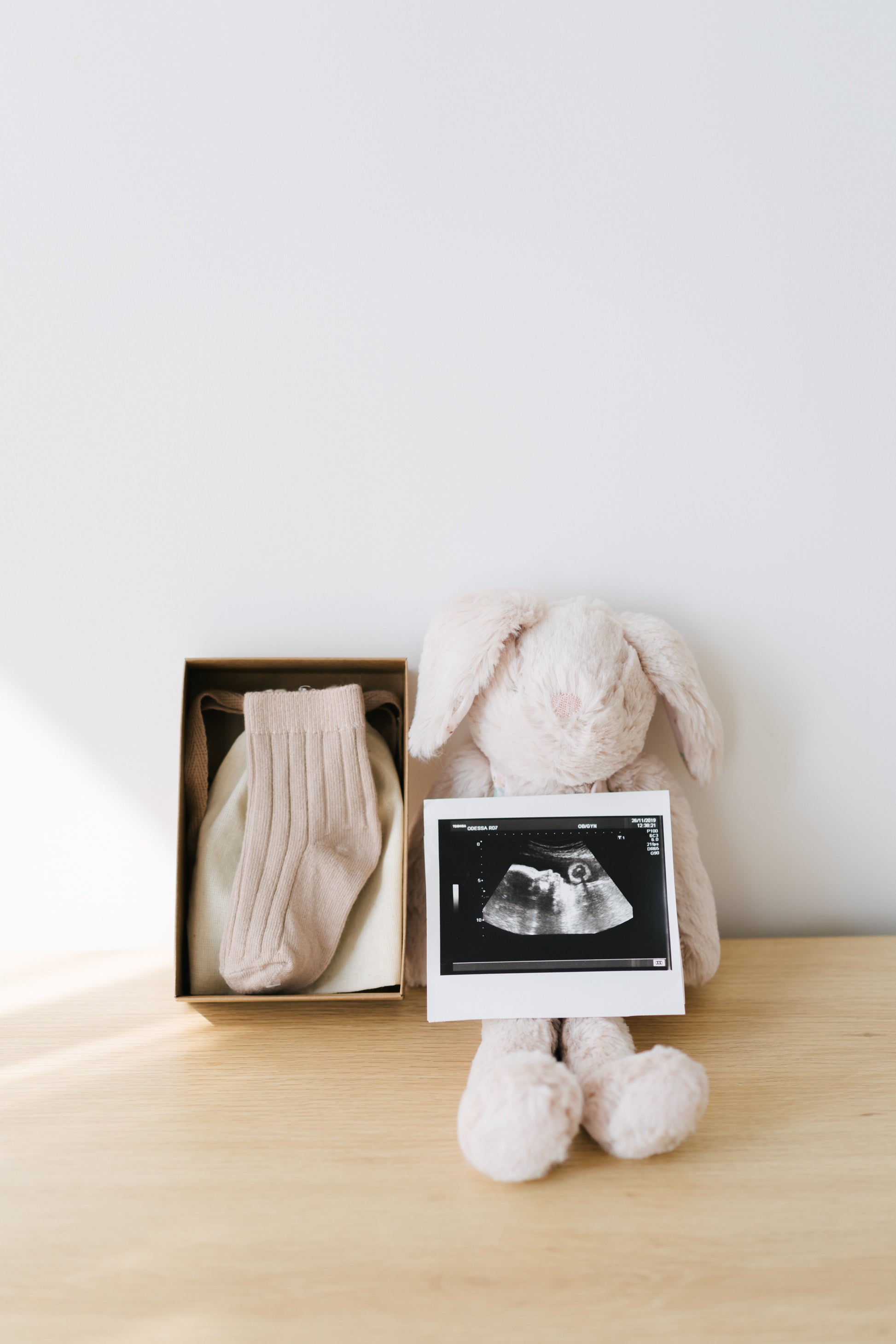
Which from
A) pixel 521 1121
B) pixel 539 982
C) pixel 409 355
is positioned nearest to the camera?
pixel 521 1121

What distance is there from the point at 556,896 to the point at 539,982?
0.25ft

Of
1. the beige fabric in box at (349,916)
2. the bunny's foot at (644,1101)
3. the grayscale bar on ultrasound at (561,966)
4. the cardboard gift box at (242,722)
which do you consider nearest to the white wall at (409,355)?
the cardboard gift box at (242,722)

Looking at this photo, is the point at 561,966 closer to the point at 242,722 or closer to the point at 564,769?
the point at 564,769

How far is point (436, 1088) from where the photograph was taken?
73 cm

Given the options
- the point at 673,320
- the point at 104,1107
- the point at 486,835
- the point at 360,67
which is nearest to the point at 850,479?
the point at 673,320

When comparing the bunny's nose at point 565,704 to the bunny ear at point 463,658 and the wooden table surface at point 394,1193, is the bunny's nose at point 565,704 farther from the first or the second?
the wooden table surface at point 394,1193

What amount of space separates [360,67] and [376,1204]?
1017mm

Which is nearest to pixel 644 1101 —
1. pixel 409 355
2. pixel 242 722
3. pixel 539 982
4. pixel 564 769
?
pixel 539 982

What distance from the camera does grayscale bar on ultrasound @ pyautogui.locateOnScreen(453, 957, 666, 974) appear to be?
77 cm

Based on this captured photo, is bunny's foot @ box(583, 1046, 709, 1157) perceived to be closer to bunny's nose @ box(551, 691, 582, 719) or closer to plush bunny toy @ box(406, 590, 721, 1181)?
plush bunny toy @ box(406, 590, 721, 1181)

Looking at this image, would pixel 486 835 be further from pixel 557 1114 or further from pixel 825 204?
pixel 825 204

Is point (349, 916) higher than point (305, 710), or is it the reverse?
point (305, 710)

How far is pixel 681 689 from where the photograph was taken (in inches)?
33.1

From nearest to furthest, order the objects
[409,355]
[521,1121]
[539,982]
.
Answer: [521,1121] → [539,982] → [409,355]
